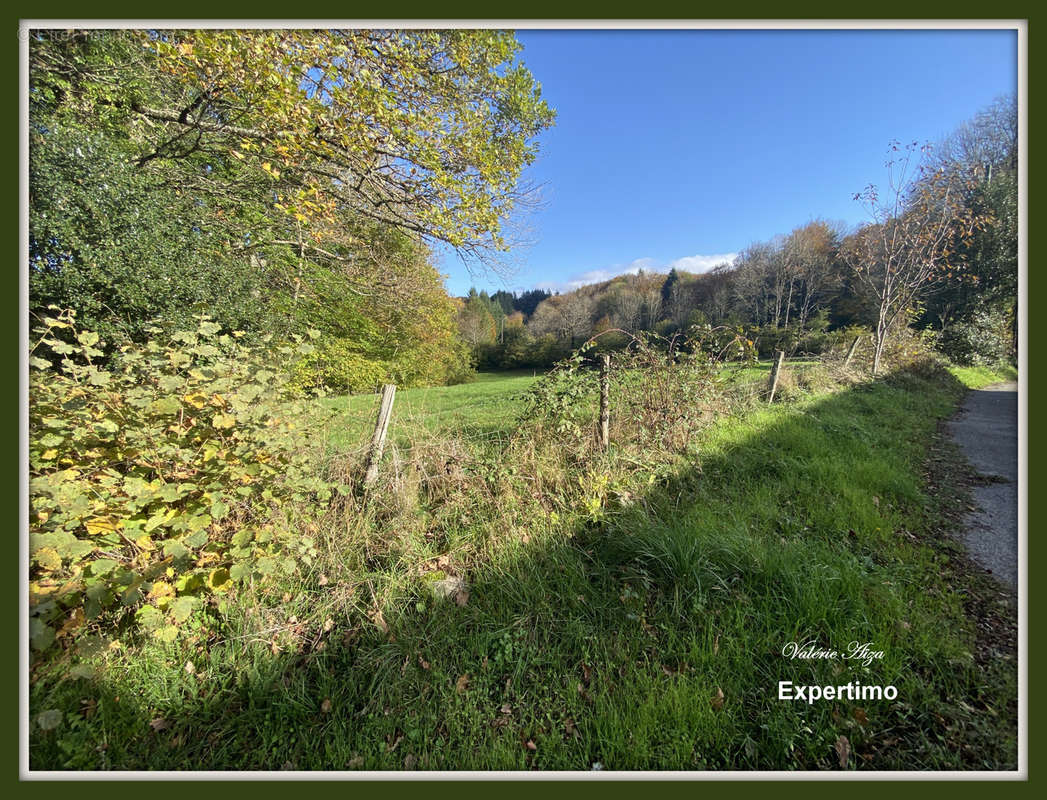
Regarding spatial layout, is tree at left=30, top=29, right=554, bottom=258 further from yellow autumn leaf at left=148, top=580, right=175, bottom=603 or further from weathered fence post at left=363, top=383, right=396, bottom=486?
yellow autumn leaf at left=148, top=580, right=175, bottom=603

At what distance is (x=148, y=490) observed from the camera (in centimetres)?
158

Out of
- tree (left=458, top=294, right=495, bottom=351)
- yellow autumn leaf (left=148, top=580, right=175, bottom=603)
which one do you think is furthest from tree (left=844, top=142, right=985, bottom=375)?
tree (left=458, top=294, right=495, bottom=351)

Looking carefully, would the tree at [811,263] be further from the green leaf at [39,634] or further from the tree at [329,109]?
the green leaf at [39,634]

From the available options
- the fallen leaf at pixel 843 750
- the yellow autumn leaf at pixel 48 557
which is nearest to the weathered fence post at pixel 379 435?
the yellow autumn leaf at pixel 48 557

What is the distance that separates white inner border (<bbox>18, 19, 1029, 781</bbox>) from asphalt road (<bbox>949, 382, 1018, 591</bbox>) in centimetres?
24

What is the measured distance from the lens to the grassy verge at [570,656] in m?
1.44

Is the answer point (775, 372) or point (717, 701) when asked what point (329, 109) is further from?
point (775, 372)

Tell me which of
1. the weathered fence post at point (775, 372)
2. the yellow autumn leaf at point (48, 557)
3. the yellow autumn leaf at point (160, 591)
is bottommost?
the yellow autumn leaf at point (160, 591)

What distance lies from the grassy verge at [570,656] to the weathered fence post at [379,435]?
320 mm

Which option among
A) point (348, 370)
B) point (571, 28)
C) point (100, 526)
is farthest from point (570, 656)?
point (348, 370)

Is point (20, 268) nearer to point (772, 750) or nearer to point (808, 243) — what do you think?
point (772, 750)

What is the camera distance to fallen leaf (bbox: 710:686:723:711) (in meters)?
1.50

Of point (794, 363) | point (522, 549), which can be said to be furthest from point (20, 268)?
point (794, 363)

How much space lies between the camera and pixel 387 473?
283 centimetres
